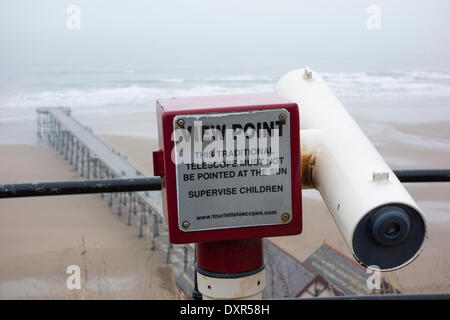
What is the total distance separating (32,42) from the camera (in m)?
35.6

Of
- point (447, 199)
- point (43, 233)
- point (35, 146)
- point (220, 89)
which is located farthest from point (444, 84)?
point (43, 233)

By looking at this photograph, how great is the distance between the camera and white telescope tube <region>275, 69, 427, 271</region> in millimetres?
1018

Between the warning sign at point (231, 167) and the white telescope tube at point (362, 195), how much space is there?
0.10 meters

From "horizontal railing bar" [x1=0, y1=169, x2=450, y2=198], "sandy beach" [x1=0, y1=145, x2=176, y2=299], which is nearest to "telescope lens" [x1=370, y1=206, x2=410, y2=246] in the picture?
"horizontal railing bar" [x1=0, y1=169, x2=450, y2=198]

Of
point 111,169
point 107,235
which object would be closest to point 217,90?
point 111,169

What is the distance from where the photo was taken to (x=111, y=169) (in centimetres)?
1376

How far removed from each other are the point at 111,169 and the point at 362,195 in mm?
12984

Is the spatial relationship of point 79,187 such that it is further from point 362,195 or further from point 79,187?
point 362,195

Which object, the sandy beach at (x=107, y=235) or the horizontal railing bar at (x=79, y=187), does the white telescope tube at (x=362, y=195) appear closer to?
the horizontal railing bar at (x=79, y=187)

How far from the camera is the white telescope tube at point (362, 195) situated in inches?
40.1

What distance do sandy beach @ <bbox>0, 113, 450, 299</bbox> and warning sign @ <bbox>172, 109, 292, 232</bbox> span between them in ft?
18.2

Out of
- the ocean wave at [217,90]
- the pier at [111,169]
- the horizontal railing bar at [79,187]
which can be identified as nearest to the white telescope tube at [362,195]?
the horizontal railing bar at [79,187]

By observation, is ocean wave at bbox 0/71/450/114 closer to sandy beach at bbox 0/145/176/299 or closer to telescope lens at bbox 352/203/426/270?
sandy beach at bbox 0/145/176/299

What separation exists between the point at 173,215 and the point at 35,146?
16480mm
